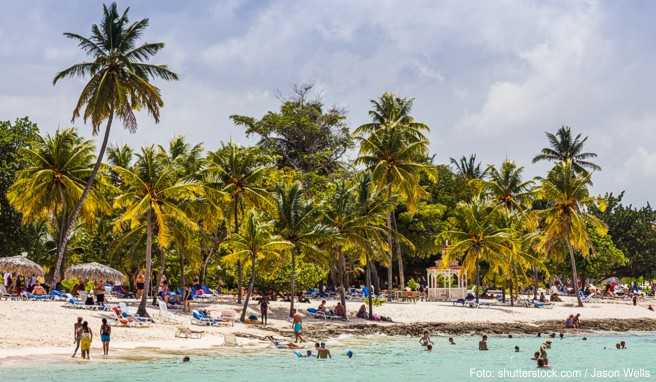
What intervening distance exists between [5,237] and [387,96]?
3051 cm

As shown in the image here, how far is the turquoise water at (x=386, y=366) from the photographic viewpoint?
2275 cm

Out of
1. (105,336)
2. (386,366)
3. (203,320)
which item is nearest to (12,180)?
(203,320)

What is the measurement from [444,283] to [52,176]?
1197 inches

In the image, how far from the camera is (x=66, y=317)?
107 ft

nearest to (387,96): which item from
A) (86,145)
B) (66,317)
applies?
(86,145)

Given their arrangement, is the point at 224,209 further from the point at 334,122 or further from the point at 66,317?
the point at 334,122

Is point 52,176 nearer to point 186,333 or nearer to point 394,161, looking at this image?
point 186,333

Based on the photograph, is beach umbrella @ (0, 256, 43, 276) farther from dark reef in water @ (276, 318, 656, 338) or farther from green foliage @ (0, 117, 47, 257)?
dark reef in water @ (276, 318, 656, 338)

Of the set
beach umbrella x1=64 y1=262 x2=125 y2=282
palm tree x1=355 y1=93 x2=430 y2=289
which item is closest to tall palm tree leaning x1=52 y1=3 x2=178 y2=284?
beach umbrella x1=64 y1=262 x2=125 y2=282

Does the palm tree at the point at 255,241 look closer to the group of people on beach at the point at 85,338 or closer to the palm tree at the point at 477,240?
the group of people on beach at the point at 85,338

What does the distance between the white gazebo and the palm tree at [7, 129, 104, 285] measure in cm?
2679

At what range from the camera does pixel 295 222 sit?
4038 centimetres

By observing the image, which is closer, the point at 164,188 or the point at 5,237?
the point at 164,188

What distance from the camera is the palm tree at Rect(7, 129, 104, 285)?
41.1m
